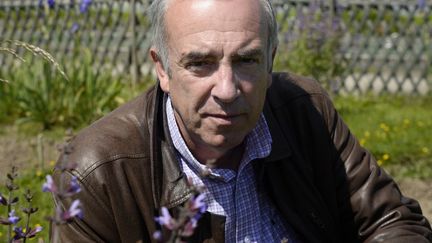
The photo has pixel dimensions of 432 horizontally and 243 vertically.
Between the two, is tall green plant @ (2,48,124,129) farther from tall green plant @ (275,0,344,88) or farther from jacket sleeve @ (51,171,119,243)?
jacket sleeve @ (51,171,119,243)

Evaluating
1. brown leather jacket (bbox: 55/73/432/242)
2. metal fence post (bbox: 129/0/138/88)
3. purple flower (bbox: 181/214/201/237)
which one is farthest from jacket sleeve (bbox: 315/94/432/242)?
metal fence post (bbox: 129/0/138/88)

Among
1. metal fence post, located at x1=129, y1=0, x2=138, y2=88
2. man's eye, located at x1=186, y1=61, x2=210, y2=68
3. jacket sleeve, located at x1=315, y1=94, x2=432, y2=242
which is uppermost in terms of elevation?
man's eye, located at x1=186, y1=61, x2=210, y2=68

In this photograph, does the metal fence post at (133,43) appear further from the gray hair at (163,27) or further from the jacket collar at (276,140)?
the gray hair at (163,27)

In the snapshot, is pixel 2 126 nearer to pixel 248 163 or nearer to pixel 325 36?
pixel 325 36

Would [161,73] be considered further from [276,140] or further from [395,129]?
[395,129]

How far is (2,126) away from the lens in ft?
24.7

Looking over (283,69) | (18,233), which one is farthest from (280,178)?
(283,69)

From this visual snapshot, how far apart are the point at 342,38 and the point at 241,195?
6429mm

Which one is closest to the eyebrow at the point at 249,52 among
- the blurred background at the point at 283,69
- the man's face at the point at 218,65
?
the man's face at the point at 218,65

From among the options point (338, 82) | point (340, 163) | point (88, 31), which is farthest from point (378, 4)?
point (340, 163)

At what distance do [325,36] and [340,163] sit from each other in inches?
211

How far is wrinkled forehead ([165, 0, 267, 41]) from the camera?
2.45 metres

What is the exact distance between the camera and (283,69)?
7992 mm

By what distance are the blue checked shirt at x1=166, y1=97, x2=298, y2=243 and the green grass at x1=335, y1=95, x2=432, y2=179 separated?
10.5ft
